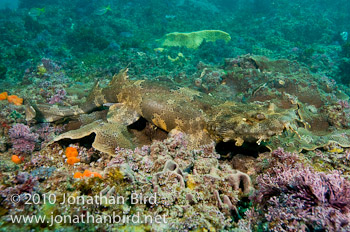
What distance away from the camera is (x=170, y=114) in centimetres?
409

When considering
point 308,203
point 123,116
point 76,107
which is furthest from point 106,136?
point 308,203

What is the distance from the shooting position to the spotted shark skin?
3.24m

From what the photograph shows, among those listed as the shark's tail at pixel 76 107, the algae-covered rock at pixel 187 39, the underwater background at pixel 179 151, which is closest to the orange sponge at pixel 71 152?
the underwater background at pixel 179 151

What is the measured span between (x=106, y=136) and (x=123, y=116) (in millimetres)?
846

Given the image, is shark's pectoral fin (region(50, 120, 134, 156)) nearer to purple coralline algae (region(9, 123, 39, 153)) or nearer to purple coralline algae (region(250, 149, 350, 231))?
purple coralline algae (region(9, 123, 39, 153))

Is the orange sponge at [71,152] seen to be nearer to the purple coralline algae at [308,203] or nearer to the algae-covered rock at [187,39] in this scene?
the purple coralline algae at [308,203]

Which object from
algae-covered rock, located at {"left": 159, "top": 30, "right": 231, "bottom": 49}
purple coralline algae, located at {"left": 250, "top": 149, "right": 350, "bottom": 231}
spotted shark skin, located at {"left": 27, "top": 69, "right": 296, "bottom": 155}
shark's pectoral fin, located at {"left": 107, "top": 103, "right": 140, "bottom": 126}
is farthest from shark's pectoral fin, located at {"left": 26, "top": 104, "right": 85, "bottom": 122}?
algae-covered rock, located at {"left": 159, "top": 30, "right": 231, "bottom": 49}

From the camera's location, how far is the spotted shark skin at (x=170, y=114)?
3.24m

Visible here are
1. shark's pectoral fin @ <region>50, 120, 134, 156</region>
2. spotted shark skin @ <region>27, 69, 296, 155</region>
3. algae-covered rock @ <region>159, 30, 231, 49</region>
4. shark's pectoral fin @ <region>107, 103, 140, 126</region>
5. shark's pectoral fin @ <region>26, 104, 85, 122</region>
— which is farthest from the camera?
algae-covered rock @ <region>159, 30, 231, 49</region>

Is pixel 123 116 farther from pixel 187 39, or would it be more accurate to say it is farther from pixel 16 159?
pixel 187 39

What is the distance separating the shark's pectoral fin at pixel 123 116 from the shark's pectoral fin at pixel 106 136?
0.97 feet

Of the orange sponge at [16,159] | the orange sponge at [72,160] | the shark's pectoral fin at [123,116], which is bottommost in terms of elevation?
the orange sponge at [16,159]

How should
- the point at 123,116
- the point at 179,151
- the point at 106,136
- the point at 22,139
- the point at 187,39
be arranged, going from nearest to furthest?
the point at 179,151 → the point at 106,136 → the point at 22,139 → the point at 123,116 → the point at 187,39

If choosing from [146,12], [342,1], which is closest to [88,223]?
[146,12]
